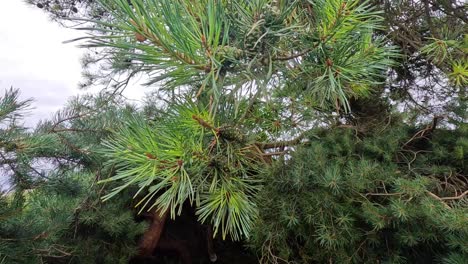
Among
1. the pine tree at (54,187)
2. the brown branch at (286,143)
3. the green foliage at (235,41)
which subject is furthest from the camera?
the brown branch at (286,143)

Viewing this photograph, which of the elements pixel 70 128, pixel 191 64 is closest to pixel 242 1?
pixel 191 64

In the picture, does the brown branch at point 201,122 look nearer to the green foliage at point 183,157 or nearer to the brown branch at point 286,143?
the green foliage at point 183,157

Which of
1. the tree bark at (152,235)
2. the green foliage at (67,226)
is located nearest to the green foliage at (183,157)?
the green foliage at (67,226)

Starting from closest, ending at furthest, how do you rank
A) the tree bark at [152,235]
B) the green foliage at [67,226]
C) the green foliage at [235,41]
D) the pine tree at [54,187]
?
the green foliage at [235,41]
the pine tree at [54,187]
the green foliage at [67,226]
the tree bark at [152,235]

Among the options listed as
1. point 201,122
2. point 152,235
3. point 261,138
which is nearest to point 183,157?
point 201,122

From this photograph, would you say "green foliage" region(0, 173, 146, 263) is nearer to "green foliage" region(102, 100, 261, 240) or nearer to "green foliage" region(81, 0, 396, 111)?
"green foliage" region(102, 100, 261, 240)

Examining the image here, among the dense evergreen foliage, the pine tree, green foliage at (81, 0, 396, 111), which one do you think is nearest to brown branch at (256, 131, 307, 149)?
the dense evergreen foliage

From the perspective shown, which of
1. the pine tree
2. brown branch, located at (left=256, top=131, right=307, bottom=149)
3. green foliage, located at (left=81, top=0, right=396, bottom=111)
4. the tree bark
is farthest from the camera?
the tree bark

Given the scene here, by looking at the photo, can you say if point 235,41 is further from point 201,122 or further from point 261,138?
point 261,138

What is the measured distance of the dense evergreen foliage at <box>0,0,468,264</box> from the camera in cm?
44

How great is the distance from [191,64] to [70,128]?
0.66 meters

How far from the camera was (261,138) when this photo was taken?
3.32 feet

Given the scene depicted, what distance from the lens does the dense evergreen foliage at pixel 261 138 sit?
437mm

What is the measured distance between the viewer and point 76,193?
0.94 meters
